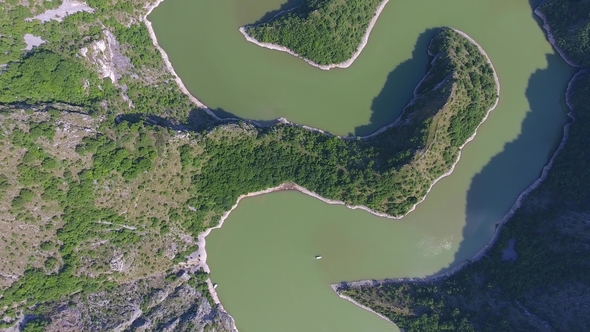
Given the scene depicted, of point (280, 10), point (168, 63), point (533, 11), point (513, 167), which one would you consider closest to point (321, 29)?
point (280, 10)

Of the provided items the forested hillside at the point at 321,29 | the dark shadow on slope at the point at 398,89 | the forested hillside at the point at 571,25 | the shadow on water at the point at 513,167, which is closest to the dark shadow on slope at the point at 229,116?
the forested hillside at the point at 321,29

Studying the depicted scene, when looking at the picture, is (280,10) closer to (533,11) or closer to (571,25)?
(533,11)

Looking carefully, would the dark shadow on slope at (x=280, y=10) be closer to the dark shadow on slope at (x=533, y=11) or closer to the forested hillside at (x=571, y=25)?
the dark shadow on slope at (x=533, y=11)

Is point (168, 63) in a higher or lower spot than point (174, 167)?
higher

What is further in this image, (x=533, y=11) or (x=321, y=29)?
(x=533, y=11)

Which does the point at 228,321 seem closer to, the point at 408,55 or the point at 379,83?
the point at 379,83

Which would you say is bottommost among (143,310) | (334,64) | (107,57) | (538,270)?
(143,310)

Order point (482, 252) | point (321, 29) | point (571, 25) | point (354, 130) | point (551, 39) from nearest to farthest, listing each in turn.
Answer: point (321, 29) → point (571, 25) → point (482, 252) → point (354, 130) → point (551, 39)
